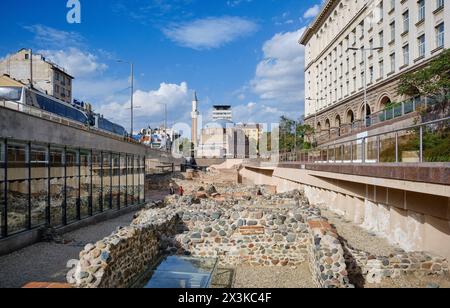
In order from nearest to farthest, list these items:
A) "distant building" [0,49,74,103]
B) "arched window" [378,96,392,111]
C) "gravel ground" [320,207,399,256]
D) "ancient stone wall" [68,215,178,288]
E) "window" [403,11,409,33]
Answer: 1. "ancient stone wall" [68,215,178,288]
2. "gravel ground" [320,207,399,256]
3. "window" [403,11,409,33]
4. "arched window" [378,96,392,111]
5. "distant building" [0,49,74,103]

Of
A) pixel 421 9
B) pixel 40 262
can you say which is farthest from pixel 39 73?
pixel 40 262

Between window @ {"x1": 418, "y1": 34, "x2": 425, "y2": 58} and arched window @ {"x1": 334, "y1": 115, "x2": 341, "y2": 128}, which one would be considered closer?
window @ {"x1": 418, "y1": 34, "x2": 425, "y2": 58}

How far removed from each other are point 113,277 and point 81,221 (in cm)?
1214

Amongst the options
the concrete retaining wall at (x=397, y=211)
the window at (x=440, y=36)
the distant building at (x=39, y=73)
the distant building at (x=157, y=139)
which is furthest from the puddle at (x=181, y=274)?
the distant building at (x=39, y=73)

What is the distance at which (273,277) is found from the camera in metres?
13.3

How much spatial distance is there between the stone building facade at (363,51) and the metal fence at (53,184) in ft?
69.0

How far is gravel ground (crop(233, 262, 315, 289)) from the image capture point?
12.5 meters

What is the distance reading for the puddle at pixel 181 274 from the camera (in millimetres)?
10742

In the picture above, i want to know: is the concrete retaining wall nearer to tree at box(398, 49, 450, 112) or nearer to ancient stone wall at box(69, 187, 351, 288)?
ancient stone wall at box(69, 187, 351, 288)

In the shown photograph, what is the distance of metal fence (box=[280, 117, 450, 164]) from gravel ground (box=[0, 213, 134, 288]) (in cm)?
1100

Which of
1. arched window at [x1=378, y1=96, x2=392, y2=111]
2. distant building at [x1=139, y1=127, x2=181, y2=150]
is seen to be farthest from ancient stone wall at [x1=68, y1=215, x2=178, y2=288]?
distant building at [x1=139, y1=127, x2=181, y2=150]

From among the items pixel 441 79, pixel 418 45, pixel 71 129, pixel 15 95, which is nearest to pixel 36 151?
pixel 71 129

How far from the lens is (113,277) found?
1002cm
